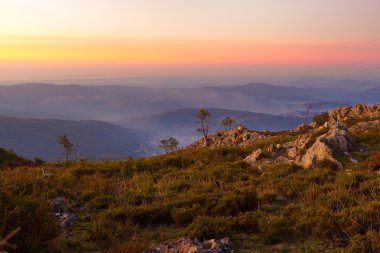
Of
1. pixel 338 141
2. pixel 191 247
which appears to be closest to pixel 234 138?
pixel 338 141

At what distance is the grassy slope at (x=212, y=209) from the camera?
8289 millimetres

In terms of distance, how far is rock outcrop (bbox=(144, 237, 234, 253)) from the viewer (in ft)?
24.5

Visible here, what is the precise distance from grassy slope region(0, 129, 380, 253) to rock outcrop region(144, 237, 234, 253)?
0.43 meters

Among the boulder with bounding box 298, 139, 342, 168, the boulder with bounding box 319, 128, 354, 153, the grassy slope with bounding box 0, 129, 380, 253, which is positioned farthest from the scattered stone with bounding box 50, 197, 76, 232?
the boulder with bounding box 319, 128, 354, 153

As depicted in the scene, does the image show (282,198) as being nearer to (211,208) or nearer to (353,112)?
(211,208)

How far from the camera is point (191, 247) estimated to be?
7.45 metres

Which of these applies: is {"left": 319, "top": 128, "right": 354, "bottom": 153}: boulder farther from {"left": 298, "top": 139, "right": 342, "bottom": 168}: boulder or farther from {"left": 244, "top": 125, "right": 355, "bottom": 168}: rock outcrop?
{"left": 298, "top": 139, "right": 342, "bottom": 168}: boulder

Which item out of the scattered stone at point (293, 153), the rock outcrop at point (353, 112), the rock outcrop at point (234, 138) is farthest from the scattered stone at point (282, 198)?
the rock outcrop at point (353, 112)

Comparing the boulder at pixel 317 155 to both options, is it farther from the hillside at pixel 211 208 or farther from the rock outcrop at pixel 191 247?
the rock outcrop at pixel 191 247

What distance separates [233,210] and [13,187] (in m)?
7.28

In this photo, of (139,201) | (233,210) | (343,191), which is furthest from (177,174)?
(343,191)

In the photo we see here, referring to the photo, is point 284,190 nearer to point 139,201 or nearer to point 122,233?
point 139,201

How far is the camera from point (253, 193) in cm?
1219

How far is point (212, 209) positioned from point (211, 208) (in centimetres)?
24
